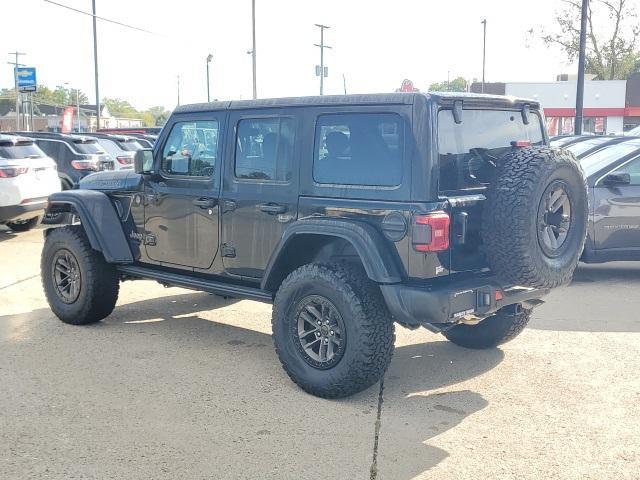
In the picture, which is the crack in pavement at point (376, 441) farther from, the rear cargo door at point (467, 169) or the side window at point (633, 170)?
the side window at point (633, 170)

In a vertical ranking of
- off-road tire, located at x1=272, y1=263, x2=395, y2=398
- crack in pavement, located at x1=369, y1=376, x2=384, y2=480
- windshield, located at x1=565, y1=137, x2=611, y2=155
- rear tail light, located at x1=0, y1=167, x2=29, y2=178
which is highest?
windshield, located at x1=565, y1=137, x2=611, y2=155

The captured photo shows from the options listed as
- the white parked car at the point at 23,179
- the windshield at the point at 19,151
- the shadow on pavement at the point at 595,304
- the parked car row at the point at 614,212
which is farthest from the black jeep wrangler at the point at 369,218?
the windshield at the point at 19,151

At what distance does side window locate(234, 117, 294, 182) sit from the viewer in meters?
4.98

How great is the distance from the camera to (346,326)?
14.5ft

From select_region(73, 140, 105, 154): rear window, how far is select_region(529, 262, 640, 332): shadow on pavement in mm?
9689

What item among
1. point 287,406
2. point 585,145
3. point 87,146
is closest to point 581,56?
point 585,145

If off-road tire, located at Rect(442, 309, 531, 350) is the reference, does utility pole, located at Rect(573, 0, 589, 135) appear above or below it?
above

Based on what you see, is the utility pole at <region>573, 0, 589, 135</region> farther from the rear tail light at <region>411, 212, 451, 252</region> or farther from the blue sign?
the blue sign

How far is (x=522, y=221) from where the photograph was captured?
423 centimetres

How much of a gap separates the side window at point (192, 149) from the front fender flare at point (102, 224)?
0.71 meters

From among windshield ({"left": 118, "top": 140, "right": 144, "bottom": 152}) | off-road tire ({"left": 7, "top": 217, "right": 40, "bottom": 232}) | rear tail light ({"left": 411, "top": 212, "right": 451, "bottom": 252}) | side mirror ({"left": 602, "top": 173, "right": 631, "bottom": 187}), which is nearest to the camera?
rear tail light ({"left": 411, "top": 212, "right": 451, "bottom": 252})

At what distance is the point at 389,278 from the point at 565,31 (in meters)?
56.2

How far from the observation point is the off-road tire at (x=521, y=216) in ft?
13.9

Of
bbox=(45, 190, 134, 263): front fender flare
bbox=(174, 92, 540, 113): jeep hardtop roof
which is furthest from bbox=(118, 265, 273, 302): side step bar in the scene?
bbox=(174, 92, 540, 113): jeep hardtop roof
